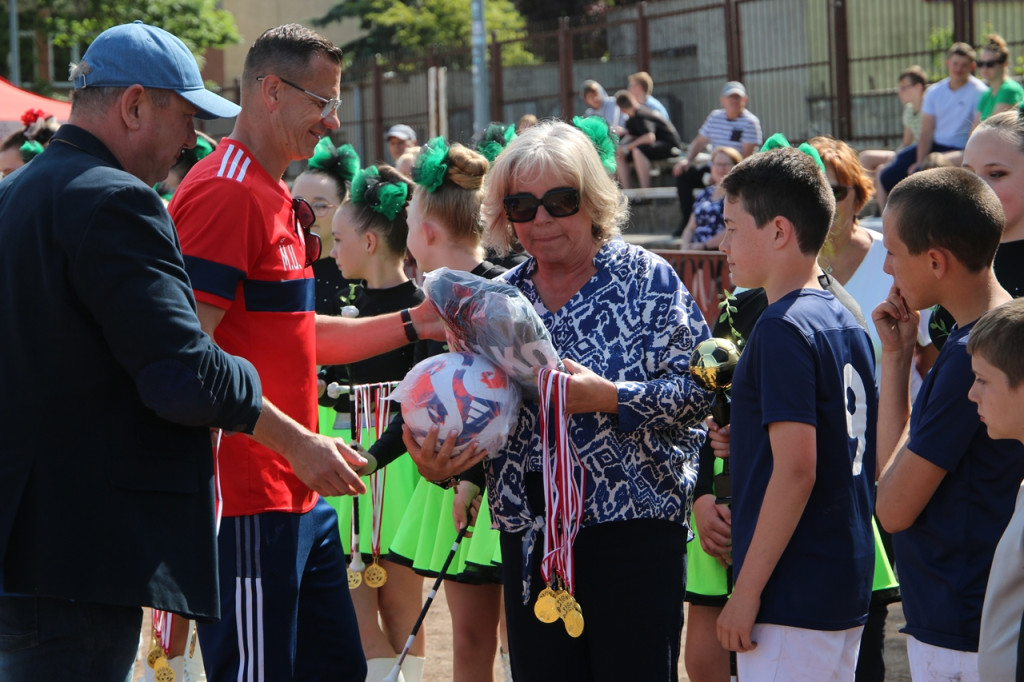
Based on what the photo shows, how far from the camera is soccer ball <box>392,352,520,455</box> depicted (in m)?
3.04

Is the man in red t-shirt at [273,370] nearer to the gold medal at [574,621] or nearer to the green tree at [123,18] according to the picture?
the gold medal at [574,621]

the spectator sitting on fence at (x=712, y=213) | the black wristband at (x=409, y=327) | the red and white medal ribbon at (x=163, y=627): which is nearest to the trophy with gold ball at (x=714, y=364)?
the black wristband at (x=409, y=327)

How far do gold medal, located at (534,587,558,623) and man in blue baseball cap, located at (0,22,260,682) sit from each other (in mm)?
899

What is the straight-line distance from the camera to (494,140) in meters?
4.48

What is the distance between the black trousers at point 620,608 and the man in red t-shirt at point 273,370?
25.8 inches

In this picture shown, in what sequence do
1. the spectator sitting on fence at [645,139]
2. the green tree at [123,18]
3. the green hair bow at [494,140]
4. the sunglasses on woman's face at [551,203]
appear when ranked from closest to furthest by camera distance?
the sunglasses on woman's face at [551,203], the green hair bow at [494,140], the spectator sitting on fence at [645,139], the green tree at [123,18]

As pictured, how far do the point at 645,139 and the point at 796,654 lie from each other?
14.5m

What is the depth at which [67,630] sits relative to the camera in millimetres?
2617

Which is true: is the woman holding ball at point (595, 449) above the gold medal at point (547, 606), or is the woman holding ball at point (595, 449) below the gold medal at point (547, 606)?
above

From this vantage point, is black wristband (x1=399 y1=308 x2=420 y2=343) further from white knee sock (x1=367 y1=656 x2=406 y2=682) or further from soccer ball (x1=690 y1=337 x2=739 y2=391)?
white knee sock (x1=367 y1=656 x2=406 y2=682)

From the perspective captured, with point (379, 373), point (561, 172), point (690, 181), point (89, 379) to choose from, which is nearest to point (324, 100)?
point (561, 172)

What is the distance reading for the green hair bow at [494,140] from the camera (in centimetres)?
441

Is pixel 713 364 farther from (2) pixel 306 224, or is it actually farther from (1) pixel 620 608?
(2) pixel 306 224

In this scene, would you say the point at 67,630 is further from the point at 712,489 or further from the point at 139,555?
the point at 712,489
